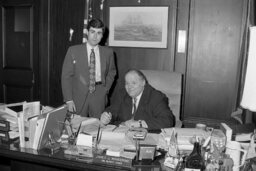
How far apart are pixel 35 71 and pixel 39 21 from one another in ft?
2.06

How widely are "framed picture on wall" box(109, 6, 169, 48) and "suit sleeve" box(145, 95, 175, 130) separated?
1322mm

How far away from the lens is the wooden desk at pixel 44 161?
1.58m

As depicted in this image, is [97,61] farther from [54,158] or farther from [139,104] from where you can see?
[54,158]

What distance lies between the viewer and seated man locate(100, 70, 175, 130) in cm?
240

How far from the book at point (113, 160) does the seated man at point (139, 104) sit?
2.39 feet

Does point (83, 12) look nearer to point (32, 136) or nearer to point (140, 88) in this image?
point (140, 88)

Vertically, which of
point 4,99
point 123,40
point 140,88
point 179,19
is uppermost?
point 179,19

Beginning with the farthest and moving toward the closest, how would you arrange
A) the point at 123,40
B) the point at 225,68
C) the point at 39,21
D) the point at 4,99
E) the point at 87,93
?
1. the point at 4,99
2. the point at 39,21
3. the point at 123,40
4. the point at 225,68
5. the point at 87,93

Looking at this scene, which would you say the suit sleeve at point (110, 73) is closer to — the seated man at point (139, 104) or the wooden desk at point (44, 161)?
the seated man at point (139, 104)

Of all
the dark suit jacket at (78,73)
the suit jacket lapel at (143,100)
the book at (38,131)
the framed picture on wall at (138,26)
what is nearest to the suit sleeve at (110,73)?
the dark suit jacket at (78,73)

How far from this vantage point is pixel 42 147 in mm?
1782

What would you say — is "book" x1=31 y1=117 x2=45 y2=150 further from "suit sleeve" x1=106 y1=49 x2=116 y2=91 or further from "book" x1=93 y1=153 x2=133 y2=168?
"suit sleeve" x1=106 y1=49 x2=116 y2=91

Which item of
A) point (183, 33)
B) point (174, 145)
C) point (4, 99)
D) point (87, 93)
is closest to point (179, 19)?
point (183, 33)

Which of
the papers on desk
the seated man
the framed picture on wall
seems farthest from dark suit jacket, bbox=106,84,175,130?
the framed picture on wall
